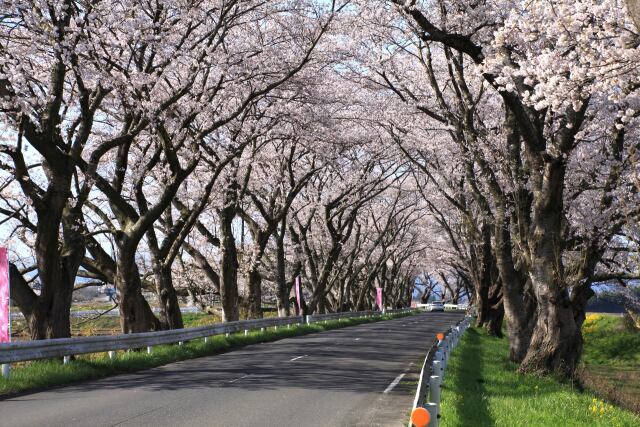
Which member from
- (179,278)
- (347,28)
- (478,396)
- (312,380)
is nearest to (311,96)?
(347,28)

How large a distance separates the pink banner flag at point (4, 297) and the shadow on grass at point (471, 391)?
8.30m

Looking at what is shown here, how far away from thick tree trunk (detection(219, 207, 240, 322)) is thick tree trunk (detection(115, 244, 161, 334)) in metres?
6.92

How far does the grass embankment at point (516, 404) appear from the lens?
30.4 feet

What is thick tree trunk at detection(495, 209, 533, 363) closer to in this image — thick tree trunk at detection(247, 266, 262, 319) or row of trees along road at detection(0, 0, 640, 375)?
row of trees along road at detection(0, 0, 640, 375)

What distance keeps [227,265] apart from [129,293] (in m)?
7.79

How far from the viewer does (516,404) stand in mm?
10516

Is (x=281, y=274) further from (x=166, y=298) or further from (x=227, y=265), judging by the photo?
(x=166, y=298)

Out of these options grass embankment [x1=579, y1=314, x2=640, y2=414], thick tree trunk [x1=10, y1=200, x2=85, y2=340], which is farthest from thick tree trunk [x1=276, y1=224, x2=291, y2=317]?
thick tree trunk [x1=10, y1=200, x2=85, y2=340]

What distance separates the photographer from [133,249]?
61.5 ft

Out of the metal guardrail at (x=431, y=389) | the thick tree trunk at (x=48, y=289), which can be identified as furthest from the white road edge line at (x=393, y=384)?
the thick tree trunk at (x=48, y=289)

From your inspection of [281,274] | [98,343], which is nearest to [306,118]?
[281,274]

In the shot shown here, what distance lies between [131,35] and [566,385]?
11.4 meters

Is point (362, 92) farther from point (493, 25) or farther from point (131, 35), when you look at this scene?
point (131, 35)

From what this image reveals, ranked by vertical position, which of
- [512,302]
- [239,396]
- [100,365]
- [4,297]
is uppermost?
[4,297]
